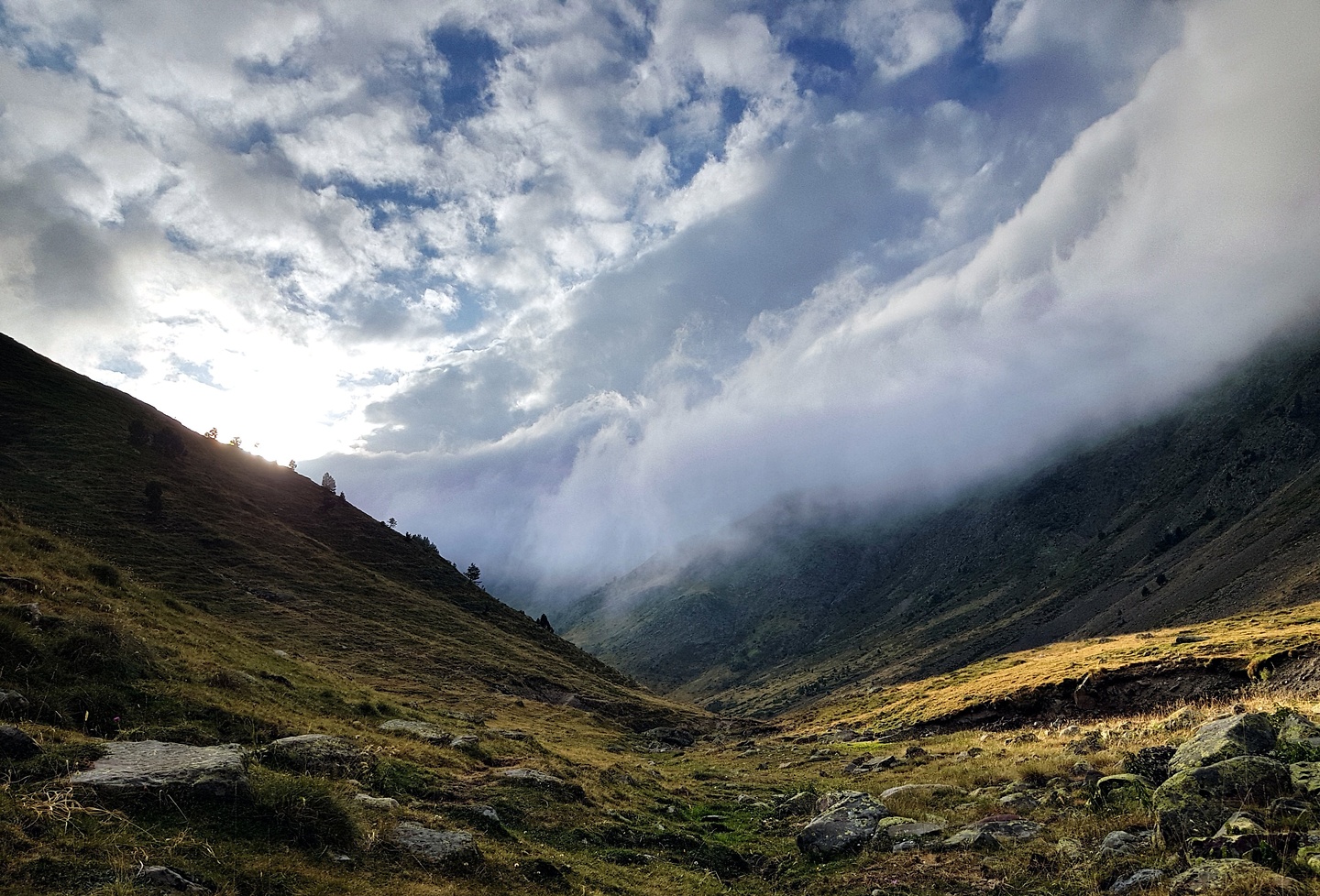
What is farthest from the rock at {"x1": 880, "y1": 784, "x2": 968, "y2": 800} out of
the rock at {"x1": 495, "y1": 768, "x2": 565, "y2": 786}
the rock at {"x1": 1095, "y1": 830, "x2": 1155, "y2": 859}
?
the rock at {"x1": 495, "y1": 768, "x2": 565, "y2": 786}

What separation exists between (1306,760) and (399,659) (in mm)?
78385

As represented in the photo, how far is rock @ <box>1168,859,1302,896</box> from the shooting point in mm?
11633

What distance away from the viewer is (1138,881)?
13812 mm

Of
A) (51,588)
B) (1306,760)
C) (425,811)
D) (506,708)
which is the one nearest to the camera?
(1306,760)

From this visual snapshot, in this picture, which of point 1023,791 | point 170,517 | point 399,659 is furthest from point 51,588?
point 170,517

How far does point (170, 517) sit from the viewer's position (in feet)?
296

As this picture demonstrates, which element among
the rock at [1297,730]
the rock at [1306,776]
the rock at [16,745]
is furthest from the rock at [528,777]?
the rock at [1297,730]

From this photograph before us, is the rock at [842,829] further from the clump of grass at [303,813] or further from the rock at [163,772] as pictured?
the rock at [163,772]

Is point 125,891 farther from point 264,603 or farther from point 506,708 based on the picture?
point 264,603

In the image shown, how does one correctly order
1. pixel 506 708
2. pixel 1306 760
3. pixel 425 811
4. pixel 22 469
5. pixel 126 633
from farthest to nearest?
pixel 22 469 < pixel 506 708 < pixel 126 633 < pixel 425 811 < pixel 1306 760

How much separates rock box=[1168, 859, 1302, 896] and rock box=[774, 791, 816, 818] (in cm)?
1858

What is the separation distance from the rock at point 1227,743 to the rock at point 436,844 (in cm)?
2040

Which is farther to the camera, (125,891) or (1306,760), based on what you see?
(1306,760)

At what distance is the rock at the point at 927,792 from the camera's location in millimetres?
26078
